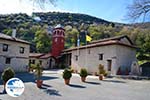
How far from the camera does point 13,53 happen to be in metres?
38.9

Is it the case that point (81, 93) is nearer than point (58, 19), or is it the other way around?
point (81, 93)

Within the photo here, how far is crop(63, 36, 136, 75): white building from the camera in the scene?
3372cm

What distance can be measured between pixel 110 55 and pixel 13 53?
1543cm

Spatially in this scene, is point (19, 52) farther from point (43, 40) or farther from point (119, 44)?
point (43, 40)

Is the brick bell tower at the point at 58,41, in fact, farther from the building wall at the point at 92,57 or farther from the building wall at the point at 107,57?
the building wall at the point at 107,57

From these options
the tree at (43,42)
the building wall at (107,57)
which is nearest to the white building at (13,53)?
the building wall at (107,57)

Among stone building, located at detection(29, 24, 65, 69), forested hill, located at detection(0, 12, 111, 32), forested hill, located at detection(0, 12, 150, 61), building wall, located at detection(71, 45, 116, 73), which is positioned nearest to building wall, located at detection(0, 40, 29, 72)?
forested hill, located at detection(0, 12, 150, 61)

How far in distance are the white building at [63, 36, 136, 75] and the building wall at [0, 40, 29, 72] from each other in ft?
30.7

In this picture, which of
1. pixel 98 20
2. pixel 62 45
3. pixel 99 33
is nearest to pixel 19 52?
pixel 62 45

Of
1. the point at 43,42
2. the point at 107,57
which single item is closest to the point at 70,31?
the point at 43,42

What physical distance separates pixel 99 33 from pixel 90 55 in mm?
32947

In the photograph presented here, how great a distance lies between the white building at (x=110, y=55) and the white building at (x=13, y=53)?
9.44 metres

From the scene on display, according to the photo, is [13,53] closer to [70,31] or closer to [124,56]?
[124,56]

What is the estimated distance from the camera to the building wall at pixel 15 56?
3655 centimetres
